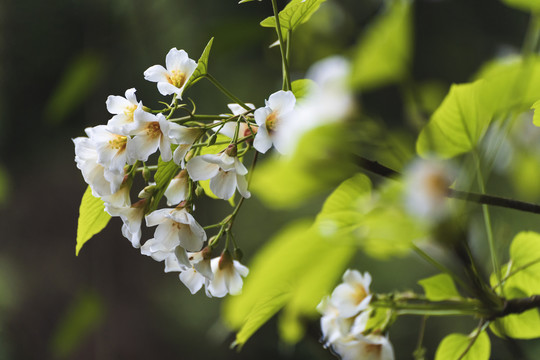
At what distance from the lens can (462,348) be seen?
0.22m

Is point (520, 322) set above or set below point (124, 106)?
below

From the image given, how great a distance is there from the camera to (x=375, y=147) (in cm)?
9

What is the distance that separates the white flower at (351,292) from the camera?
0.74 ft

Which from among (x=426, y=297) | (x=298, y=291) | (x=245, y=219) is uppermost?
(x=298, y=291)

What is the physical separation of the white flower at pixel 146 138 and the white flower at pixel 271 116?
0.03 meters

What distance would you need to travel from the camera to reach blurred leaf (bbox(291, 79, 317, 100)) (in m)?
0.19

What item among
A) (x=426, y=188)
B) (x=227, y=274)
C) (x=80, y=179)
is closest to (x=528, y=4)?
(x=426, y=188)

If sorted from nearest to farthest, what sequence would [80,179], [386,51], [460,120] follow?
1. [386,51]
2. [460,120]
3. [80,179]

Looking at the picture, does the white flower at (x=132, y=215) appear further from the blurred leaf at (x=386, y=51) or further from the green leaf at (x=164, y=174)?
the blurred leaf at (x=386, y=51)

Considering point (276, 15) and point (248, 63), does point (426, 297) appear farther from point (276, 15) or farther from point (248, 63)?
point (248, 63)

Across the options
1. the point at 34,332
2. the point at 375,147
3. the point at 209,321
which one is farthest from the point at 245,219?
the point at 375,147

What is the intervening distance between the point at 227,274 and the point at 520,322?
5.1 inches

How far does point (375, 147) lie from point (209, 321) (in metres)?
1.24

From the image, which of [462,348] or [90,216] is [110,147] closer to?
[90,216]
